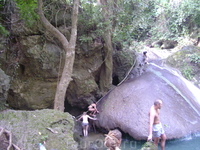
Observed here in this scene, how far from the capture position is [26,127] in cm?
434

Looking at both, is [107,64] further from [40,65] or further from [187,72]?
[187,72]

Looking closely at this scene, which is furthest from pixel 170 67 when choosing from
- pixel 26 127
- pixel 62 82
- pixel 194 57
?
pixel 26 127

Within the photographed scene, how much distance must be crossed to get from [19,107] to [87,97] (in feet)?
10.9

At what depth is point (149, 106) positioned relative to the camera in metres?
7.91

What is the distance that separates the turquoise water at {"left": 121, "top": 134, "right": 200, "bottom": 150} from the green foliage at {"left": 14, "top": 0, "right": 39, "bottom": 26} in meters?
6.11

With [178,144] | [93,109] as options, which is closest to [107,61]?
[93,109]

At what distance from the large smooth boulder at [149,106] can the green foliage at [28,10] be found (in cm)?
514

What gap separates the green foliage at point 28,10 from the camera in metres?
6.45

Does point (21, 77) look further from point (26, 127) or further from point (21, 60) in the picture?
point (26, 127)

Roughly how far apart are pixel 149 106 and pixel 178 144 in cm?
185

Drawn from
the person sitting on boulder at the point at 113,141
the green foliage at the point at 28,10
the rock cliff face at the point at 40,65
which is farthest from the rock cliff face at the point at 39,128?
the green foliage at the point at 28,10

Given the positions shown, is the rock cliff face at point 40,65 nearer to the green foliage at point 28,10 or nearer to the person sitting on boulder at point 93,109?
the green foliage at point 28,10

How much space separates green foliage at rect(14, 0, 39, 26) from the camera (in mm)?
6449

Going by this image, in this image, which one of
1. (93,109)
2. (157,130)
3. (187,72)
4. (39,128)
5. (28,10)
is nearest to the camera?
(39,128)
